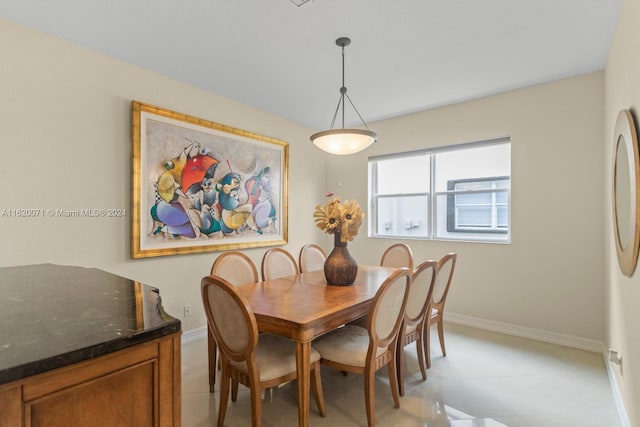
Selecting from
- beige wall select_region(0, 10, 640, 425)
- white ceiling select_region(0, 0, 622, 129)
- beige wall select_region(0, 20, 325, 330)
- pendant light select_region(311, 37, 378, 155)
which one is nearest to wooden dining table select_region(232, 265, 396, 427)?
pendant light select_region(311, 37, 378, 155)

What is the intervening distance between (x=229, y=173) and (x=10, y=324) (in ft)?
9.58

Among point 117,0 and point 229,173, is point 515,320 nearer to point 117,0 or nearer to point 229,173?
point 229,173

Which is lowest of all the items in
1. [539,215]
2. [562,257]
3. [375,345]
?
[375,345]

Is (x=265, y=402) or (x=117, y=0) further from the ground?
(x=117, y=0)

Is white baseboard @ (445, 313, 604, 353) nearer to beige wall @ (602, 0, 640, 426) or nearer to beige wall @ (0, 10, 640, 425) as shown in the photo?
beige wall @ (0, 10, 640, 425)

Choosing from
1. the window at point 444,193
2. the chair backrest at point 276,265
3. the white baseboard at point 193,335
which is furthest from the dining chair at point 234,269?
the window at point 444,193

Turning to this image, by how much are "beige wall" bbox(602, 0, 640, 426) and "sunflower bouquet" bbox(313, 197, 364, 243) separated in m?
1.64

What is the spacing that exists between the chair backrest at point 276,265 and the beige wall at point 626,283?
2.38m

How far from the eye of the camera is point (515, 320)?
3.49 m

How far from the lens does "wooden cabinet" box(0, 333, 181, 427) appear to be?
674mm

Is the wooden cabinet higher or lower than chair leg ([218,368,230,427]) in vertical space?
higher

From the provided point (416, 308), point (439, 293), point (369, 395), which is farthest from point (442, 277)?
point (369, 395)

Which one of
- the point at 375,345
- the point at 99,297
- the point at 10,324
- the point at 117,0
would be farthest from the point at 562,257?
the point at 117,0

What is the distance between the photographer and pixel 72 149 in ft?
8.43
